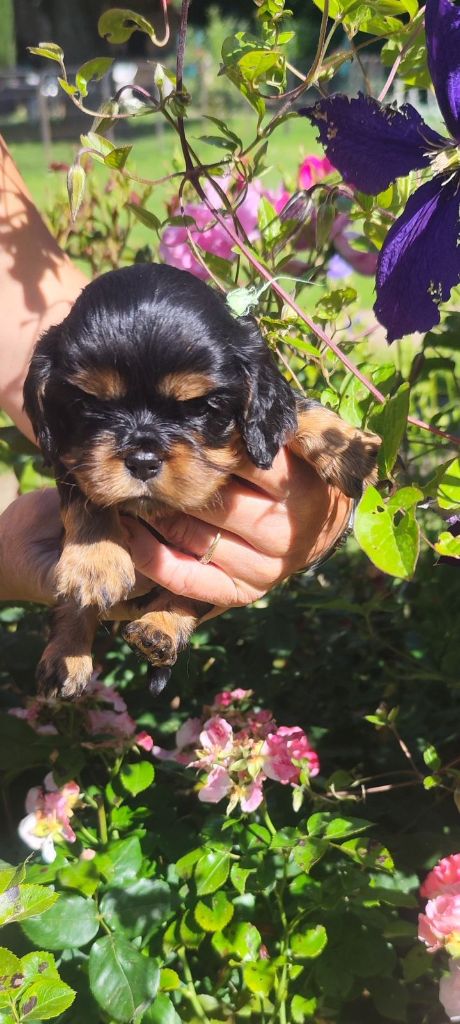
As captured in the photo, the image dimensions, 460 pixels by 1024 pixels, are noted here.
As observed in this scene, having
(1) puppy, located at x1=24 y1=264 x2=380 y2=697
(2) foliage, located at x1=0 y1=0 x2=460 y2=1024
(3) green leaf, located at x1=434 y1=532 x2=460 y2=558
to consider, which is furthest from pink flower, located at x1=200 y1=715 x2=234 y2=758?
(3) green leaf, located at x1=434 y1=532 x2=460 y2=558

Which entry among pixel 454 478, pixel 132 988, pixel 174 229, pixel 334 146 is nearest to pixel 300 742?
pixel 132 988

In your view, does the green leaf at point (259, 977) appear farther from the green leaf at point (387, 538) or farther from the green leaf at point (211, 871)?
the green leaf at point (387, 538)

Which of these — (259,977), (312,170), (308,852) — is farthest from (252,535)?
(312,170)

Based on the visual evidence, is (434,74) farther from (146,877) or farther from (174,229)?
(146,877)

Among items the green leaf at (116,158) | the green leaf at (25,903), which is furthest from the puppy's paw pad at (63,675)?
the green leaf at (116,158)

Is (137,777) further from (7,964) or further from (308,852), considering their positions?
(7,964)

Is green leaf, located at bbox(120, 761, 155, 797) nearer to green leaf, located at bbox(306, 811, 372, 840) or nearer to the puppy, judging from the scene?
the puppy
